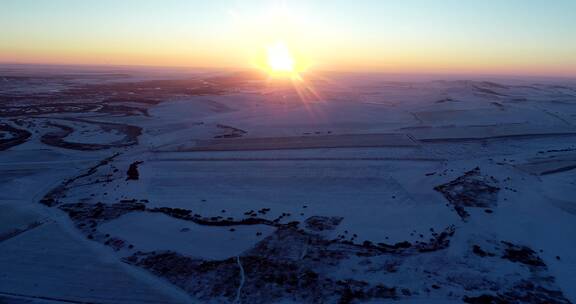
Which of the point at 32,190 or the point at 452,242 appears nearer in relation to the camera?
the point at 452,242

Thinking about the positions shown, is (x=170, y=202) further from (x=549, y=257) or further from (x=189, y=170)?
(x=549, y=257)

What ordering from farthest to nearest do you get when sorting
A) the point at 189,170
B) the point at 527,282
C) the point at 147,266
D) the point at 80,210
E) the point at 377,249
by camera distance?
the point at 189,170, the point at 80,210, the point at 377,249, the point at 147,266, the point at 527,282

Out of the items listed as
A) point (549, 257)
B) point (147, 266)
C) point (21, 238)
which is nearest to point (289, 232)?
point (147, 266)

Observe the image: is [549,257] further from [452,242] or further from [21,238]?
[21,238]

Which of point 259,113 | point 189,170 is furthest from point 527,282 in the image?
point 259,113

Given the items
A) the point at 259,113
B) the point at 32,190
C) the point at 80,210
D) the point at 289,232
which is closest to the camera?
the point at 289,232

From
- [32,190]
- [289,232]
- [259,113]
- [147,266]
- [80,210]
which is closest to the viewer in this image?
[147,266]

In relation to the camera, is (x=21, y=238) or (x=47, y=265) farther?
(x=21, y=238)

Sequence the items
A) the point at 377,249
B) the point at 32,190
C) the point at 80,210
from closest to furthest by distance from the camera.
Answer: the point at 377,249
the point at 80,210
the point at 32,190
